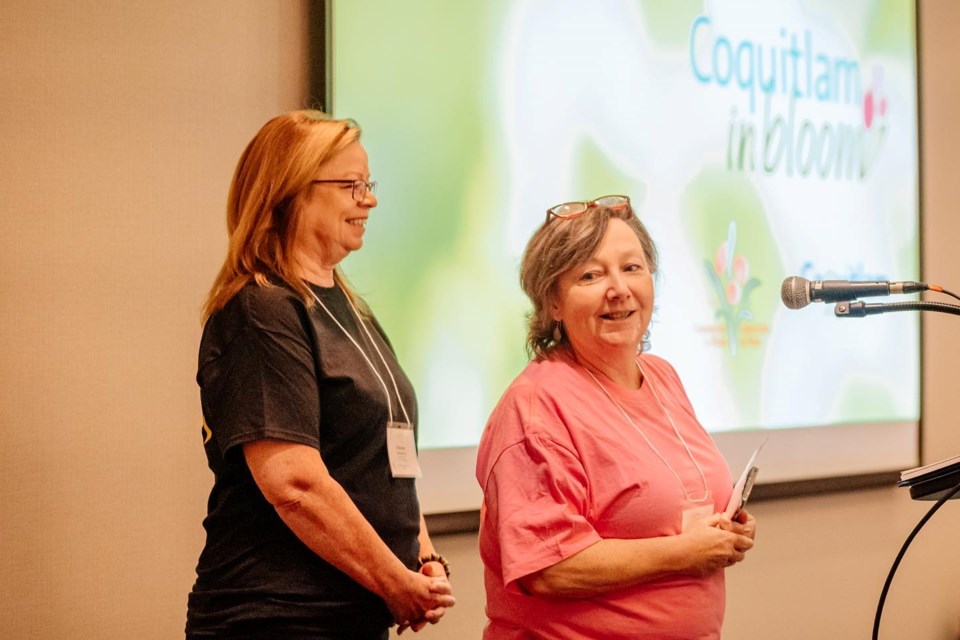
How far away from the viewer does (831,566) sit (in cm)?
331

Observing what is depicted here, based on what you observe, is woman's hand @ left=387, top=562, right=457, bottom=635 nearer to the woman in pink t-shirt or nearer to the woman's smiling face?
the woman in pink t-shirt

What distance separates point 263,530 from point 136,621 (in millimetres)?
728

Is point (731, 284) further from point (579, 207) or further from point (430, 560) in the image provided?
point (430, 560)

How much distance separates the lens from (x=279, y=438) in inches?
→ 59.6

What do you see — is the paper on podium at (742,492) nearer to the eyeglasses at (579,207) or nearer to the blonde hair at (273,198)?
the eyeglasses at (579,207)

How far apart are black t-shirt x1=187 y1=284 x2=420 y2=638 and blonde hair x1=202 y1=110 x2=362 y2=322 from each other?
6 centimetres

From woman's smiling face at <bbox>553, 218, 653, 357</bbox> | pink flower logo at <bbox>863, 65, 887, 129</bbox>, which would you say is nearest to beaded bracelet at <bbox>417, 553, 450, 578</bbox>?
woman's smiling face at <bbox>553, 218, 653, 357</bbox>

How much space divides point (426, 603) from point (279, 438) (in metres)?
Result: 0.39

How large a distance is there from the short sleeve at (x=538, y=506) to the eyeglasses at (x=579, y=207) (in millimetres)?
429

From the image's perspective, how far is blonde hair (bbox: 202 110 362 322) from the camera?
1661mm

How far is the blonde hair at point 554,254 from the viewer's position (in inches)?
70.9

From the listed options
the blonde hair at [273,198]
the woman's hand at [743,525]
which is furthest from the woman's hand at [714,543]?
the blonde hair at [273,198]

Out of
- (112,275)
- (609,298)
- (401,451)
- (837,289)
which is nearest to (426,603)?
(401,451)

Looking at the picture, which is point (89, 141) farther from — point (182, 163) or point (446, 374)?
point (446, 374)
